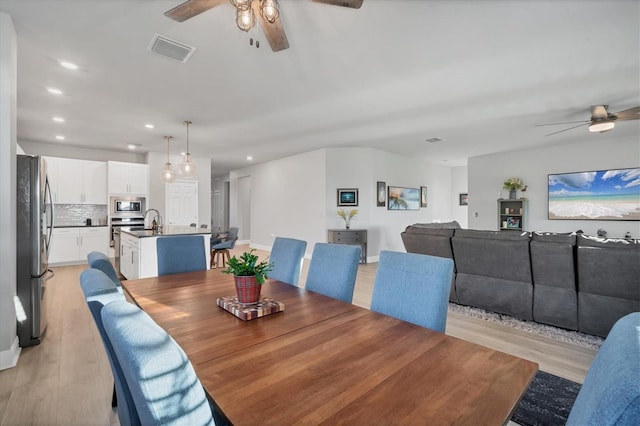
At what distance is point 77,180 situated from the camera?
20.8 feet

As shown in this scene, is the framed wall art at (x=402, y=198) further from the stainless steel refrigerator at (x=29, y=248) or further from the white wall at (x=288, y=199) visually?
the stainless steel refrigerator at (x=29, y=248)

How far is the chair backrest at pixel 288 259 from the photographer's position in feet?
7.59

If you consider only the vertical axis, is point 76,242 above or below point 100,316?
below

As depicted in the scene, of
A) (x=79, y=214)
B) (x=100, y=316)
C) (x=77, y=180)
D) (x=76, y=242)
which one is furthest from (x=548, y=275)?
(x=79, y=214)

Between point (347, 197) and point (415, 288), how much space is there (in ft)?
18.0

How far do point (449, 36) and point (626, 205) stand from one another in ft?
19.7

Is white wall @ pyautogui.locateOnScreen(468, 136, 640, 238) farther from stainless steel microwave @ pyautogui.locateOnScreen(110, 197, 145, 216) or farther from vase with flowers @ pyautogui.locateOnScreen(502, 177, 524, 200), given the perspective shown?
stainless steel microwave @ pyautogui.locateOnScreen(110, 197, 145, 216)

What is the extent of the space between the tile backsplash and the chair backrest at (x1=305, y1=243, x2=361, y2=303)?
6.73m

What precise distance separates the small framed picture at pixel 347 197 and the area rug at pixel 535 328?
145 inches

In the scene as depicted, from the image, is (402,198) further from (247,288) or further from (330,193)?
(247,288)

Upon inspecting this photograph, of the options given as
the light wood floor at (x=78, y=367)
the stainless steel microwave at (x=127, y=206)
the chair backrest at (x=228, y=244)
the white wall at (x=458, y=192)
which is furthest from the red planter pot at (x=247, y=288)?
the white wall at (x=458, y=192)

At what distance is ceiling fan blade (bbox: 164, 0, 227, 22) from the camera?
1802 mm

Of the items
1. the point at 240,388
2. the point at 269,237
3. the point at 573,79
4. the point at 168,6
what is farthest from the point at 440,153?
the point at 240,388

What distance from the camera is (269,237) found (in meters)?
8.66
